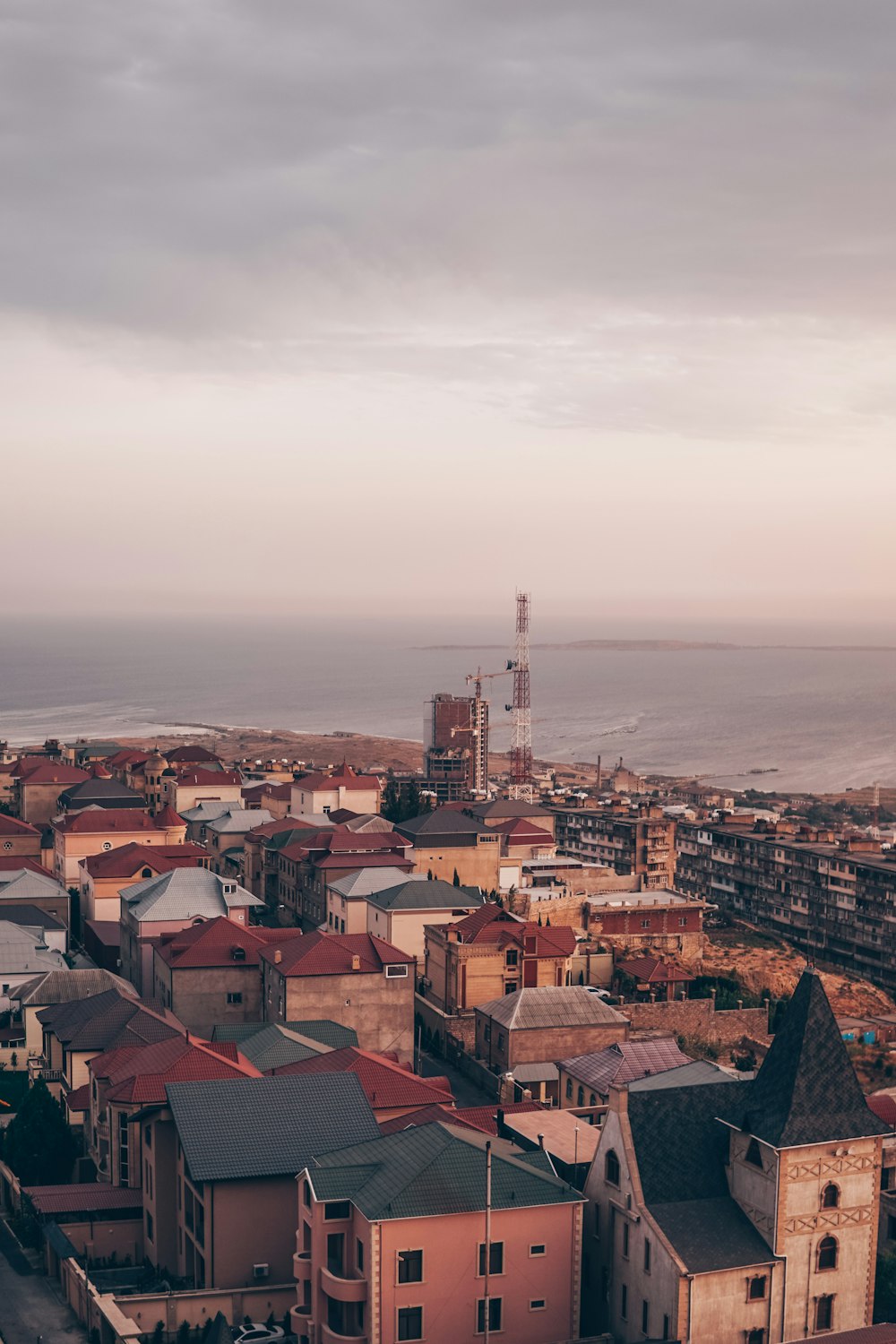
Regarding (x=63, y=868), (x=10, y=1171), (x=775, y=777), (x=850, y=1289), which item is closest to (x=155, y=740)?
(x=775, y=777)

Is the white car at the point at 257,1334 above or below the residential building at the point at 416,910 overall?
below

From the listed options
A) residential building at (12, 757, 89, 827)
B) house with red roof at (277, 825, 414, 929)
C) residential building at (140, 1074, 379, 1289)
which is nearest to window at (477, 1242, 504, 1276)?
residential building at (140, 1074, 379, 1289)

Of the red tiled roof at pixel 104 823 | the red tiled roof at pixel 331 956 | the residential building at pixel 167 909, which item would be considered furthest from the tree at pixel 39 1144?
the red tiled roof at pixel 104 823

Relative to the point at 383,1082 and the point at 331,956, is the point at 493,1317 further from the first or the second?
the point at 331,956

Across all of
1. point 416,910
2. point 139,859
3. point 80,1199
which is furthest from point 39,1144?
point 139,859

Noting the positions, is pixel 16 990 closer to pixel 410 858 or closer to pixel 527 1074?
pixel 527 1074

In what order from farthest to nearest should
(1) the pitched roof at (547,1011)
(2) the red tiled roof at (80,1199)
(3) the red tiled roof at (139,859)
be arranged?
(3) the red tiled roof at (139,859) → (1) the pitched roof at (547,1011) → (2) the red tiled roof at (80,1199)

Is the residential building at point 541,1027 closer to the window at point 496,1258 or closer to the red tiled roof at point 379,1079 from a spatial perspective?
the red tiled roof at point 379,1079

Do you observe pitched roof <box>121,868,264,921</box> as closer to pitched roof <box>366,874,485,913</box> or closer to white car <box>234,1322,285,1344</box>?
pitched roof <box>366,874,485,913</box>
